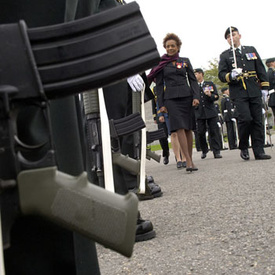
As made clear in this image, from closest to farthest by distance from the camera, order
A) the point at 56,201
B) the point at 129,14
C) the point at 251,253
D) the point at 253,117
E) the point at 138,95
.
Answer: the point at 56,201, the point at 129,14, the point at 251,253, the point at 138,95, the point at 253,117

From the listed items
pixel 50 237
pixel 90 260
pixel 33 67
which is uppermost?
pixel 33 67

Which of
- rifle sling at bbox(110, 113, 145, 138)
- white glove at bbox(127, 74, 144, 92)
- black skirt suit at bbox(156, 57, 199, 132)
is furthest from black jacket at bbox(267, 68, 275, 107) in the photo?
rifle sling at bbox(110, 113, 145, 138)

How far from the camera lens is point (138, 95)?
345 centimetres

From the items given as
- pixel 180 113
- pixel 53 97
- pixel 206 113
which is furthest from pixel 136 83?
pixel 206 113

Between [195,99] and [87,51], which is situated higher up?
[87,51]

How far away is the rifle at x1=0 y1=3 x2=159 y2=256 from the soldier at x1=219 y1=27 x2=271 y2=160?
6.60m

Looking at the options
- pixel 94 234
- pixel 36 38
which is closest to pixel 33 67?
pixel 36 38

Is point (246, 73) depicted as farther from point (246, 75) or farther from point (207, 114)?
point (207, 114)

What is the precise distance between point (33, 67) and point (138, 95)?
2.24m

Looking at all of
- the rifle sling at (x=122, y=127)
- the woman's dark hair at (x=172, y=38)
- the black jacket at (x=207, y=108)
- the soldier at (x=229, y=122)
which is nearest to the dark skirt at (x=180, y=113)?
the woman's dark hair at (x=172, y=38)

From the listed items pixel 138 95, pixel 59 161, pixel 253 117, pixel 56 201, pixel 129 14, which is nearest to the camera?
pixel 56 201

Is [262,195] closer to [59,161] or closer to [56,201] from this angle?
[59,161]

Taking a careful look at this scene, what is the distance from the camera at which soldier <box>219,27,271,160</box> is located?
305 inches

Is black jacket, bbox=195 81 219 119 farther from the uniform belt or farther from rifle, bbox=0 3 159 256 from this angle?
rifle, bbox=0 3 159 256
